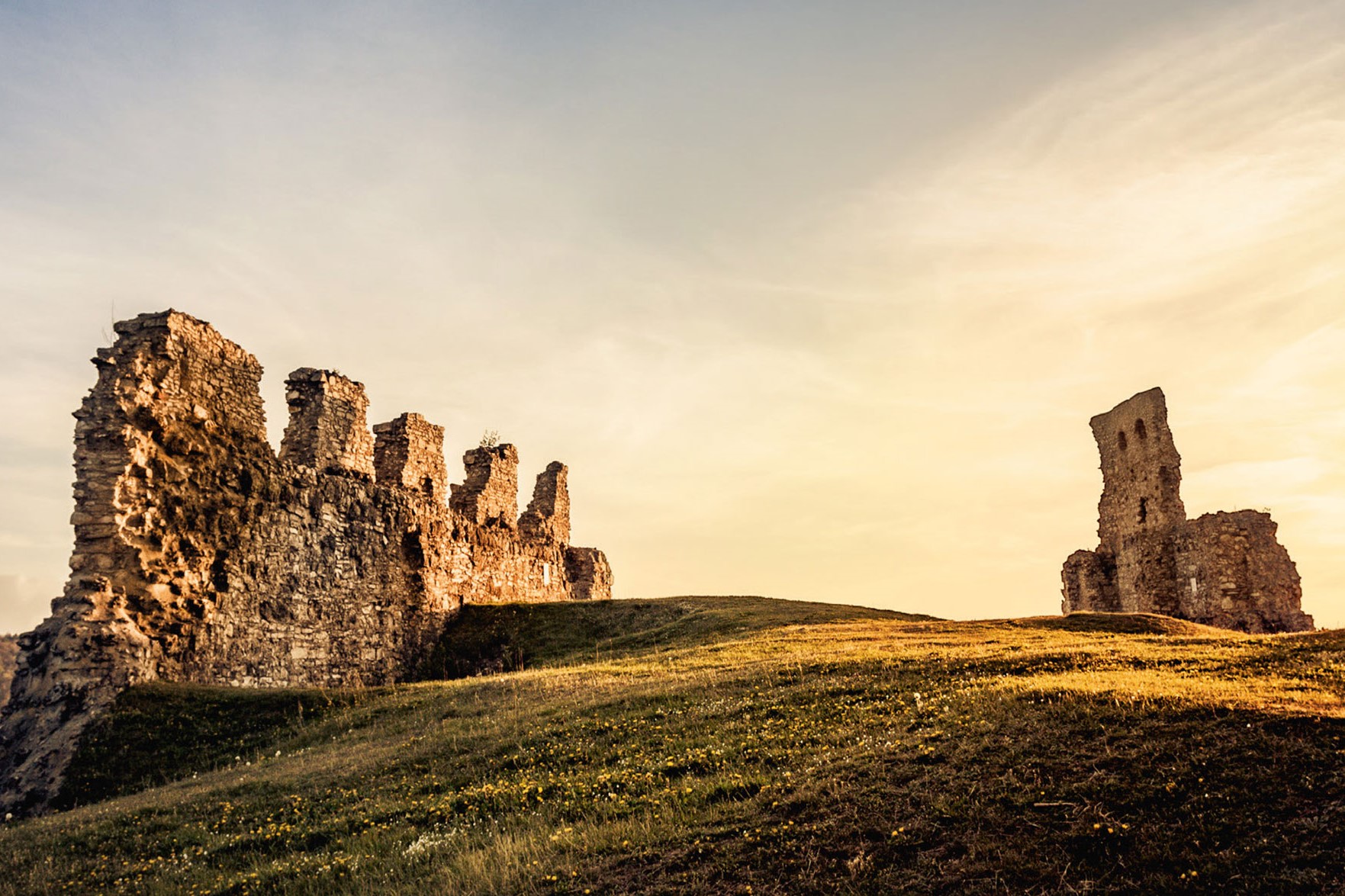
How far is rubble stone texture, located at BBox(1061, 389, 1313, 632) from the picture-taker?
36.2 m

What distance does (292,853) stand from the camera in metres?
11.7

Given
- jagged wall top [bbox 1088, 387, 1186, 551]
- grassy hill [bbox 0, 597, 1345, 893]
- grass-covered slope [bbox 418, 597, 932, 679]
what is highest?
jagged wall top [bbox 1088, 387, 1186, 551]

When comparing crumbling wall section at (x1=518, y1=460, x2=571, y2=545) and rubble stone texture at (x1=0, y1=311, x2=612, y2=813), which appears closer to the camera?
rubble stone texture at (x1=0, y1=311, x2=612, y2=813)

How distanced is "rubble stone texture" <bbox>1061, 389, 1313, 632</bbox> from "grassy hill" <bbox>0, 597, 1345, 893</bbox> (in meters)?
19.9

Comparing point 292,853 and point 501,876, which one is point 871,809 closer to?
point 501,876

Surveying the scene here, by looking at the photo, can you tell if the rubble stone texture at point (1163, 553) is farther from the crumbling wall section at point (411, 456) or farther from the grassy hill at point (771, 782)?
the crumbling wall section at point (411, 456)

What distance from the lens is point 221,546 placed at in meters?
25.4

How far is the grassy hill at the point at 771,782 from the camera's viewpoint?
26.0ft

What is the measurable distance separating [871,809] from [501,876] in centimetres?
363

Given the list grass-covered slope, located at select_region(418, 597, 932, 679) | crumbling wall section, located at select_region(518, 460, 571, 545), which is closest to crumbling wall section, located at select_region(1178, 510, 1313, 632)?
grass-covered slope, located at select_region(418, 597, 932, 679)

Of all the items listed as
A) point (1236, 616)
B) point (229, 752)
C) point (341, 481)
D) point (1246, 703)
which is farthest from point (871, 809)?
point (1236, 616)

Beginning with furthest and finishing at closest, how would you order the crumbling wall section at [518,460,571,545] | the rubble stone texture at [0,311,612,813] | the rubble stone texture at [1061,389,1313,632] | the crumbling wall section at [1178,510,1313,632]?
the crumbling wall section at [518,460,571,545], the rubble stone texture at [1061,389,1313,632], the crumbling wall section at [1178,510,1313,632], the rubble stone texture at [0,311,612,813]

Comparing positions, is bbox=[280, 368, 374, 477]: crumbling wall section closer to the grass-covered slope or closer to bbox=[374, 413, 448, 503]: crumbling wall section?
bbox=[374, 413, 448, 503]: crumbling wall section

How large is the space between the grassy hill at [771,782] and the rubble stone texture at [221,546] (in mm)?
1966
